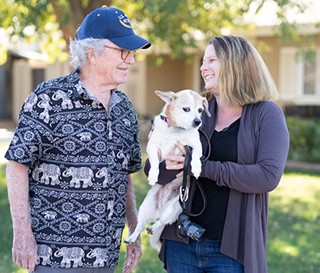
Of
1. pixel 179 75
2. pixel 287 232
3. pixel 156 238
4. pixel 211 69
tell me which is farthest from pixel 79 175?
pixel 179 75

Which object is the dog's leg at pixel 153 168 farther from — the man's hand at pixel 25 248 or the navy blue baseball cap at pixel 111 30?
the man's hand at pixel 25 248

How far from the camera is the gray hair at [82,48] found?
10.5 ft

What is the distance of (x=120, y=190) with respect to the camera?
332cm

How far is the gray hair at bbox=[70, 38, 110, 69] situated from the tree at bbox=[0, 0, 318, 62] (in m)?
3.96

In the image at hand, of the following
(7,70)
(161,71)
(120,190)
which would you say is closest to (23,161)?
(120,190)

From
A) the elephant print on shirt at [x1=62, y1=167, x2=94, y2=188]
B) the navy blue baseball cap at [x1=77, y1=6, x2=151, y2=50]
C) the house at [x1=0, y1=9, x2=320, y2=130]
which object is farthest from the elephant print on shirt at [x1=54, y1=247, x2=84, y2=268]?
the house at [x1=0, y1=9, x2=320, y2=130]

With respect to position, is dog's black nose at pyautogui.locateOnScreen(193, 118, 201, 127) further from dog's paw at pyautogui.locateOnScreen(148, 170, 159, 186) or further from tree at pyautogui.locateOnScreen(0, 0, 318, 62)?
tree at pyautogui.locateOnScreen(0, 0, 318, 62)

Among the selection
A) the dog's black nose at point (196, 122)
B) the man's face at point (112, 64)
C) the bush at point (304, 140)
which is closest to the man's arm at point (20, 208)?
the man's face at point (112, 64)

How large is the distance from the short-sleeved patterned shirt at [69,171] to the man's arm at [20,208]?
69 millimetres

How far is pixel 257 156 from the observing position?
319 centimetres

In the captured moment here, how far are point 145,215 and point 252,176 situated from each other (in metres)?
0.80

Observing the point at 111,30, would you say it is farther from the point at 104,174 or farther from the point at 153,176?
the point at 153,176

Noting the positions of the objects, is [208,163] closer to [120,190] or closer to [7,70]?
[120,190]

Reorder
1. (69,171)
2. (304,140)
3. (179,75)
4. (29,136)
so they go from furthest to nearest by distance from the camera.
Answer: (179,75) → (304,140) → (69,171) → (29,136)
